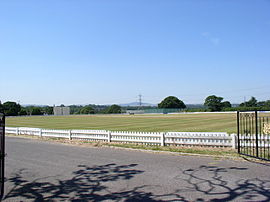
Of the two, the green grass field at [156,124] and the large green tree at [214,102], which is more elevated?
the large green tree at [214,102]

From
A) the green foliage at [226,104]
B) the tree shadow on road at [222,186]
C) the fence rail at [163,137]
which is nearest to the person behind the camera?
the tree shadow on road at [222,186]

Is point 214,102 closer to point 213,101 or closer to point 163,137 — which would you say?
point 213,101

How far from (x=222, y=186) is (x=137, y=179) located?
2237 mm

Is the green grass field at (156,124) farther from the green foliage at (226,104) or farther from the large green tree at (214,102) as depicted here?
the green foliage at (226,104)

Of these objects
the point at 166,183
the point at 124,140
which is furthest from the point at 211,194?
the point at 124,140

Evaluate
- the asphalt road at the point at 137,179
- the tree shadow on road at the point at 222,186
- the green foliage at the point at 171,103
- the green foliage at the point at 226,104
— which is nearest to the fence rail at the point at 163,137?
the asphalt road at the point at 137,179

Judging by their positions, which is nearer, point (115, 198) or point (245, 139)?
point (115, 198)

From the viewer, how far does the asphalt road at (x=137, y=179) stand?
5.57 metres

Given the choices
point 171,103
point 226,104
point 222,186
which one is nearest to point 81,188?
point 222,186

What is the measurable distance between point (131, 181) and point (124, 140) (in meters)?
7.96

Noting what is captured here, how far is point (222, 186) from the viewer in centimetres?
603

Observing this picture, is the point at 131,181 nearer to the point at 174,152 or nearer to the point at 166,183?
the point at 166,183

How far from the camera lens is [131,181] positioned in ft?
21.9

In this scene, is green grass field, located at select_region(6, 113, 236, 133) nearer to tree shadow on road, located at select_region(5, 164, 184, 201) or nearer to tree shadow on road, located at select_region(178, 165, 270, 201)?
tree shadow on road, located at select_region(178, 165, 270, 201)
